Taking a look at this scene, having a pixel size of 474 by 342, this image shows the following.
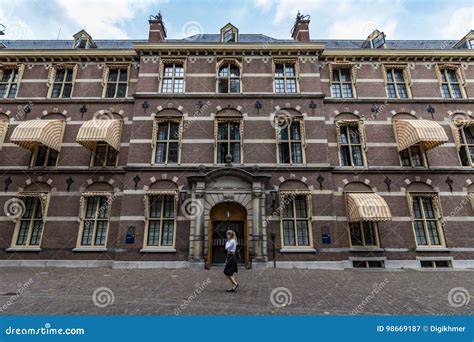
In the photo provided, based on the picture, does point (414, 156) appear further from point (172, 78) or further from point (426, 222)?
point (172, 78)

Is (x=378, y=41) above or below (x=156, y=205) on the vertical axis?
above

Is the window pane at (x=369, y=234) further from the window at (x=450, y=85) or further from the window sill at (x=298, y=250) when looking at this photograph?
the window at (x=450, y=85)

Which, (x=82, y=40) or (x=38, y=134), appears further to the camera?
(x=82, y=40)

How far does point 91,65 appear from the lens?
49.9 ft

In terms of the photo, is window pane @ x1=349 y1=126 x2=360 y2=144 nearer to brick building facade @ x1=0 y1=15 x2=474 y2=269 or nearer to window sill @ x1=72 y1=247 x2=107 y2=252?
brick building facade @ x1=0 y1=15 x2=474 y2=269

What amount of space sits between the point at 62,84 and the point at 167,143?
24.8 feet

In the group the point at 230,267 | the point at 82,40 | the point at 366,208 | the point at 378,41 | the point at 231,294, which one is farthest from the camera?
the point at 82,40

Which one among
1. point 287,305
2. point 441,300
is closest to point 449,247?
point 441,300

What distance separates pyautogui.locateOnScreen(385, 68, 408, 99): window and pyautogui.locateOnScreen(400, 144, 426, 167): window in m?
3.16

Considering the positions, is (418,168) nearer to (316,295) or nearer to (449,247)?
(449,247)

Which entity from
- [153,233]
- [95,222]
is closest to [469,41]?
[153,233]

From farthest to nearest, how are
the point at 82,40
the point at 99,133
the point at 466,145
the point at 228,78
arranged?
the point at 82,40
the point at 228,78
the point at 466,145
the point at 99,133

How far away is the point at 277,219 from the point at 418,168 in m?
7.91

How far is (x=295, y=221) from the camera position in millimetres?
12523
